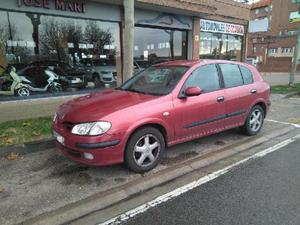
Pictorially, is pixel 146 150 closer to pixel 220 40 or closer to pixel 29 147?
pixel 29 147

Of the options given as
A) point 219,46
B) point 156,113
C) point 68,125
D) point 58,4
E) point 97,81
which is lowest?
point 97,81

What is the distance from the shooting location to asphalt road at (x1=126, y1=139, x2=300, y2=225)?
A: 3096 millimetres

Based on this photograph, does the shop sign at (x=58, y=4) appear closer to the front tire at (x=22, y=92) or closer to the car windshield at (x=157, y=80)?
the front tire at (x=22, y=92)

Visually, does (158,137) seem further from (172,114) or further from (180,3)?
(180,3)

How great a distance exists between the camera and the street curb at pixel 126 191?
3.18m

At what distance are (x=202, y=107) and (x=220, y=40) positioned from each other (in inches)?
471

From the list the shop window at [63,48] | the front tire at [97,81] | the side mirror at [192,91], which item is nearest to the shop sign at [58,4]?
the shop window at [63,48]

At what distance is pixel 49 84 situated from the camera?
9242mm

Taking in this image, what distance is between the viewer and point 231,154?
5082 millimetres

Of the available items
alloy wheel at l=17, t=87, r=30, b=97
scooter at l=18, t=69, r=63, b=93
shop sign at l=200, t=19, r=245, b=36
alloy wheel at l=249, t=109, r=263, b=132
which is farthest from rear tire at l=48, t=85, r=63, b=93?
shop sign at l=200, t=19, r=245, b=36

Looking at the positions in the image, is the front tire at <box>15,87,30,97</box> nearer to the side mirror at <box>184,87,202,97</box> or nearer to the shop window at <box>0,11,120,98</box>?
the shop window at <box>0,11,120,98</box>

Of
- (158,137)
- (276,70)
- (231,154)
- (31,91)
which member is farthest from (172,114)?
(276,70)

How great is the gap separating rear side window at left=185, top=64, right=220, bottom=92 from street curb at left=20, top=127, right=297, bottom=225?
1155mm

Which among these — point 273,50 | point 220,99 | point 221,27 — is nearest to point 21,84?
point 220,99
